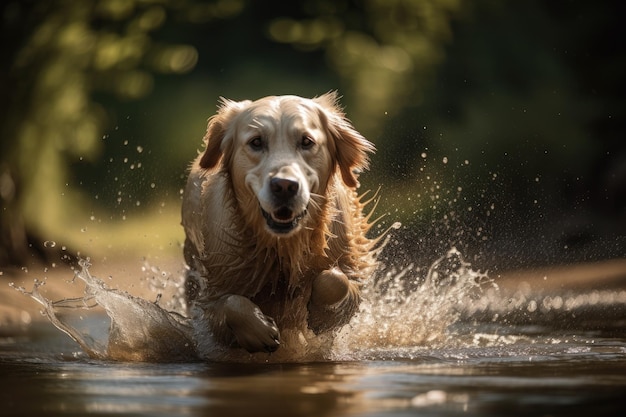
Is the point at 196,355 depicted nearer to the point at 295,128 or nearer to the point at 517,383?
the point at 295,128

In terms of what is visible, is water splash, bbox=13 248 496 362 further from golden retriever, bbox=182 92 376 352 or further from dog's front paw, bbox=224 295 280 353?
dog's front paw, bbox=224 295 280 353

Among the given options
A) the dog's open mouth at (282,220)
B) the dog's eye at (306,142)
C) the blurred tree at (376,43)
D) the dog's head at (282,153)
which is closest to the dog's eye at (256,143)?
the dog's head at (282,153)

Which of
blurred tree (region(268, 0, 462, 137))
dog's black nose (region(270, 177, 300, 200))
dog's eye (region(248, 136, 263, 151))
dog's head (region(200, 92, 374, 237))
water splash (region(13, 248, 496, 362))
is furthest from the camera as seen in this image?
blurred tree (region(268, 0, 462, 137))

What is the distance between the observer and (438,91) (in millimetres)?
13508

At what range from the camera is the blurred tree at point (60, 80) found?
41.5 feet

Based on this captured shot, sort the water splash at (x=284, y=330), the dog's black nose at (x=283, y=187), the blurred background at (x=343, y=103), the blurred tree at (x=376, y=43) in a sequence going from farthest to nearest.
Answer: the blurred tree at (x=376, y=43) → the blurred background at (x=343, y=103) → the water splash at (x=284, y=330) → the dog's black nose at (x=283, y=187)

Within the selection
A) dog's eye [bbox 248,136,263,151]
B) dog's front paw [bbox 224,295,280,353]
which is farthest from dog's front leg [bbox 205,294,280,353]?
dog's eye [bbox 248,136,263,151]

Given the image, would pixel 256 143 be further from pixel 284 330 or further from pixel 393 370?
pixel 393 370

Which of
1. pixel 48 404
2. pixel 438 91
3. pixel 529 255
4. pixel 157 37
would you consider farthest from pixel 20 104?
pixel 48 404

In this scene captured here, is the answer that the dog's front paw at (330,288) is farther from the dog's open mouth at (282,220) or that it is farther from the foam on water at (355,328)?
the dog's open mouth at (282,220)

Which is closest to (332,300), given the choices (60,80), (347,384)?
(347,384)

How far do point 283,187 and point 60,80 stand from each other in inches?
353

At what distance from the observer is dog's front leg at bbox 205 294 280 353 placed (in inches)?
210

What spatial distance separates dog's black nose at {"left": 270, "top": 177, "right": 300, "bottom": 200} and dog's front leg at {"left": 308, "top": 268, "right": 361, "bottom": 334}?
597 mm
